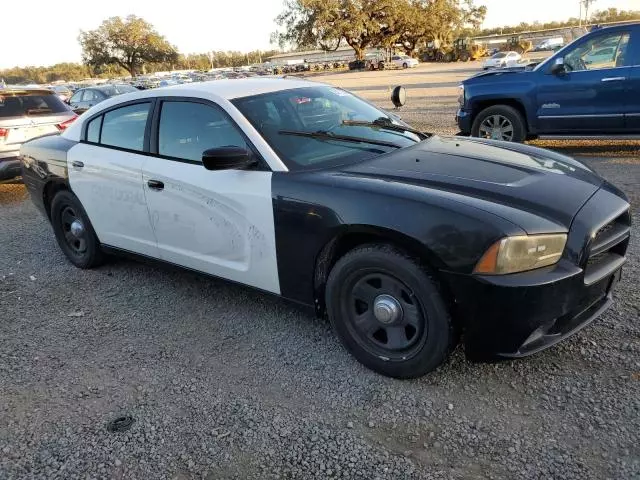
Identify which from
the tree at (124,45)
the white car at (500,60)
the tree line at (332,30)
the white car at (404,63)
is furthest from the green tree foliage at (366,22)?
the white car at (500,60)

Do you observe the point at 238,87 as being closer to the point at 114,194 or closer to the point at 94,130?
the point at 114,194

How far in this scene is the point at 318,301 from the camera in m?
3.23

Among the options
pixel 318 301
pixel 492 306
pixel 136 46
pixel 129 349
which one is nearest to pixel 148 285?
pixel 129 349

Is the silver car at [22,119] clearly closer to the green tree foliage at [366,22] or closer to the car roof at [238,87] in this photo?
the car roof at [238,87]

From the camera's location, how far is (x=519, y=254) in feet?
8.28

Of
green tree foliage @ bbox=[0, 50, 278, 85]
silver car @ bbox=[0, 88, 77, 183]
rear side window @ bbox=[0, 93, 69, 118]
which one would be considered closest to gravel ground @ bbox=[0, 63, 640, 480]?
silver car @ bbox=[0, 88, 77, 183]

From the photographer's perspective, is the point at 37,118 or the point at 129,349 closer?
the point at 129,349

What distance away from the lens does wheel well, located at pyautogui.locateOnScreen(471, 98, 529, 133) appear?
813 cm

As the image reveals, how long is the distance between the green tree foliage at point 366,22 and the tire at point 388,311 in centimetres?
6581

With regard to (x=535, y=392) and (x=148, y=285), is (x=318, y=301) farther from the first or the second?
(x=148, y=285)

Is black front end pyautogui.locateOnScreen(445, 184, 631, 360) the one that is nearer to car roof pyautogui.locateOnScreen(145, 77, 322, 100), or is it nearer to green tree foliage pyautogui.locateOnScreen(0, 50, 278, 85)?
car roof pyautogui.locateOnScreen(145, 77, 322, 100)

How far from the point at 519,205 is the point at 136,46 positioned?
8346 centimetres

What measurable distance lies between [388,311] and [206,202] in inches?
55.5

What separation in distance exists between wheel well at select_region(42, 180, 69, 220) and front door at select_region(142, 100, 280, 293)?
145 centimetres
